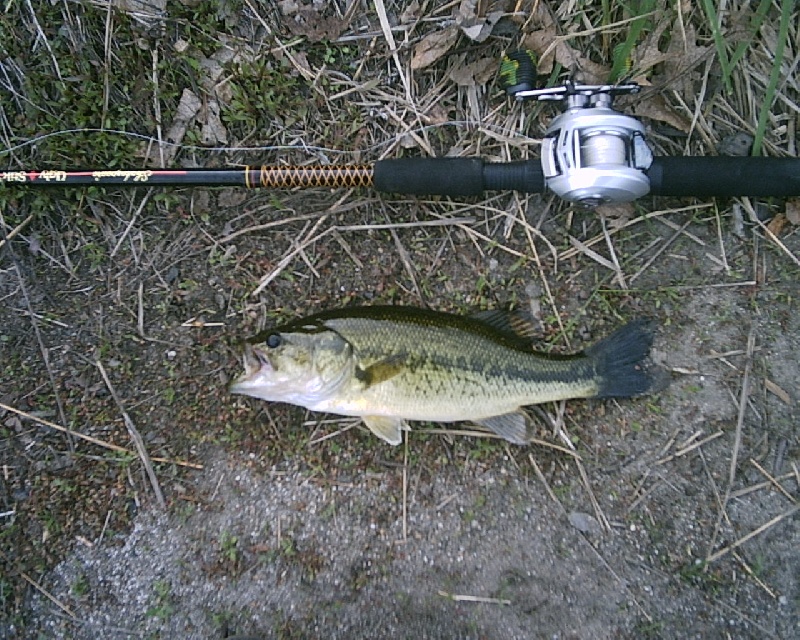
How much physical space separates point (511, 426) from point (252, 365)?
1.28 m

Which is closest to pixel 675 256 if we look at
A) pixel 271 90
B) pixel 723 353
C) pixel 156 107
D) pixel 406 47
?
pixel 723 353

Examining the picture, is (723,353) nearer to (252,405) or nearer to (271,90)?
(252,405)

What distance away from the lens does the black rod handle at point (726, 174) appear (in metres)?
2.65

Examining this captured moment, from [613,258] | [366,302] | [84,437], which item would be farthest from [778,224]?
[84,437]

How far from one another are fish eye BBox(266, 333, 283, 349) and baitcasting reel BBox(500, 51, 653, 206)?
55.8 inches

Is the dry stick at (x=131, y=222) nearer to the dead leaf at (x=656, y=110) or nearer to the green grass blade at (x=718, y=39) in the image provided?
the dead leaf at (x=656, y=110)

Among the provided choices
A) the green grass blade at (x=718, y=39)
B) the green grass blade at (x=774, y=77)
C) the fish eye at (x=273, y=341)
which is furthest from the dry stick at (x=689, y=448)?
the fish eye at (x=273, y=341)

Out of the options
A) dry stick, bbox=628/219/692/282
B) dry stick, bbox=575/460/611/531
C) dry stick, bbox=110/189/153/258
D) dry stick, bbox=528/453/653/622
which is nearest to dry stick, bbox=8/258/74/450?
dry stick, bbox=110/189/153/258

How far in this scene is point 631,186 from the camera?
252cm

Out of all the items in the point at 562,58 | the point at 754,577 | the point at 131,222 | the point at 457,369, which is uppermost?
the point at 562,58

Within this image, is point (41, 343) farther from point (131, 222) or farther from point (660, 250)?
point (660, 250)

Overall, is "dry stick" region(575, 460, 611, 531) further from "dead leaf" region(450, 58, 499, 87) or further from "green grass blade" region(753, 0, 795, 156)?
"dead leaf" region(450, 58, 499, 87)

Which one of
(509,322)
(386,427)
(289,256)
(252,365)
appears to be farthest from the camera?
(289,256)

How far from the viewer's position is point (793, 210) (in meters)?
2.92
